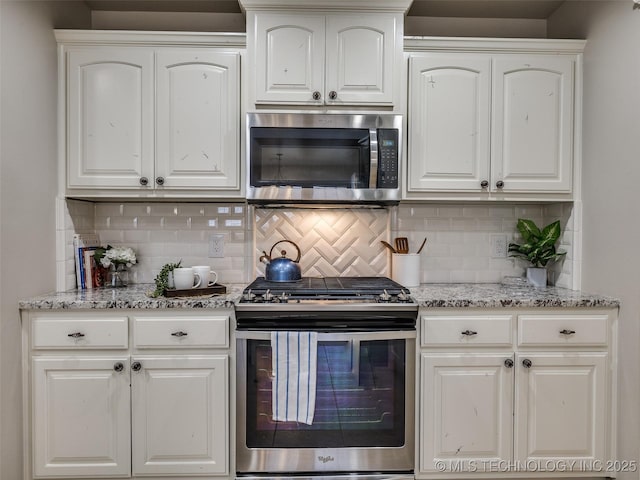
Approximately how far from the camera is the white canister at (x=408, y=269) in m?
2.41

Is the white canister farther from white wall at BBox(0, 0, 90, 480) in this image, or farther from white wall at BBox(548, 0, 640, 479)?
white wall at BBox(0, 0, 90, 480)

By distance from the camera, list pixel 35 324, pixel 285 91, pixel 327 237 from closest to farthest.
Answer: pixel 35 324 → pixel 285 91 → pixel 327 237

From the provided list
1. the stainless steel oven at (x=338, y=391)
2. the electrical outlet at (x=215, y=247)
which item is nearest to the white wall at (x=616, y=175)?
the stainless steel oven at (x=338, y=391)

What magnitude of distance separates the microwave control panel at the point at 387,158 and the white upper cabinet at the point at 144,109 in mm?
753

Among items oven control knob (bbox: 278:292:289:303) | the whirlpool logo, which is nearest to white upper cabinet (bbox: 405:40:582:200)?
oven control knob (bbox: 278:292:289:303)

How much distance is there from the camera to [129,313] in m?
1.93

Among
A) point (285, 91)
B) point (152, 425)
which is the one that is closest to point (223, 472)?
point (152, 425)

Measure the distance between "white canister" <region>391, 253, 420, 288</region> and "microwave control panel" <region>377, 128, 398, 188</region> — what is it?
0.47m

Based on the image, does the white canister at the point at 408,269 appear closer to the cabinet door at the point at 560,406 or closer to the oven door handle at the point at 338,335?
the oven door handle at the point at 338,335

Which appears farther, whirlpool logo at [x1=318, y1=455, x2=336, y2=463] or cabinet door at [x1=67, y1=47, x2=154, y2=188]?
cabinet door at [x1=67, y1=47, x2=154, y2=188]

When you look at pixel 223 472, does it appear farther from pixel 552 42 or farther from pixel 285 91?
pixel 552 42

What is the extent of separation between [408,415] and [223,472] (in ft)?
2.96

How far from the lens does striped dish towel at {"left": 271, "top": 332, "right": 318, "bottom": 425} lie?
189cm

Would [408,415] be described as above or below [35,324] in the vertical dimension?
below
